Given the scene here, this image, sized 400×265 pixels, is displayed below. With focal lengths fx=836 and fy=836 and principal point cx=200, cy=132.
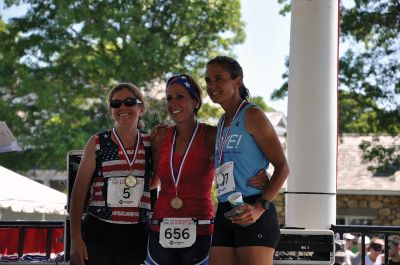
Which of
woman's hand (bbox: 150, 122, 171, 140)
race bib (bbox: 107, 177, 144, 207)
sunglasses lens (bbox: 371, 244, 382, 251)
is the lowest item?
sunglasses lens (bbox: 371, 244, 382, 251)

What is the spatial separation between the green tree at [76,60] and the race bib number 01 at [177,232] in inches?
757

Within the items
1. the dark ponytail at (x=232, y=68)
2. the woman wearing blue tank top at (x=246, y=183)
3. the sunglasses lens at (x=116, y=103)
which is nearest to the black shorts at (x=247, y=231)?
the woman wearing blue tank top at (x=246, y=183)

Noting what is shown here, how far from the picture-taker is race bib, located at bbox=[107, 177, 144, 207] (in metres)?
4.77

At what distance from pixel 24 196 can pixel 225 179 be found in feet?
30.1

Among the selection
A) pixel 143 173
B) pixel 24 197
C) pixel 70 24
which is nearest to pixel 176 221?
pixel 143 173

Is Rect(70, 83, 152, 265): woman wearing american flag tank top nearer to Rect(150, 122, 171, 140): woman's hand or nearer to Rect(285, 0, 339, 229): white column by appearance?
Rect(150, 122, 171, 140): woman's hand

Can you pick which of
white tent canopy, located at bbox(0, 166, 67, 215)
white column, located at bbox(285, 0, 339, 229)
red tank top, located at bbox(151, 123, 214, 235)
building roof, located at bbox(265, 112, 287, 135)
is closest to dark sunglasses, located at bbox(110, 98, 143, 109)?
red tank top, located at bbox(151, 123, 214, 235)

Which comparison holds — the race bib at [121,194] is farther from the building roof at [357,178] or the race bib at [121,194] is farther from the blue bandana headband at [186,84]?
the building roof at [357,178]

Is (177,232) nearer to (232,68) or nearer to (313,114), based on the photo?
(232,68)

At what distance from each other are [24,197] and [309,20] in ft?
24.8

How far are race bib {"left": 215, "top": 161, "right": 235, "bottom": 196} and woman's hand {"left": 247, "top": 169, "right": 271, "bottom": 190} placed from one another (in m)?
0.10

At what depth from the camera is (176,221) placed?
15.3 feet

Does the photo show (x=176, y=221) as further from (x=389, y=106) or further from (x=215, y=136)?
(x=389, y=106)

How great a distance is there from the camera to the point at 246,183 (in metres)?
4.45
